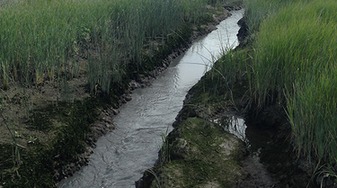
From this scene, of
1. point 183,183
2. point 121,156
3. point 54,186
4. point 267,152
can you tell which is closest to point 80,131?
point 121,156

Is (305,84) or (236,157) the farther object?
(236,157)

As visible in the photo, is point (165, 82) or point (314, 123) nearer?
point (314, 123)

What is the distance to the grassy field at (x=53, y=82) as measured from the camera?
335 cm

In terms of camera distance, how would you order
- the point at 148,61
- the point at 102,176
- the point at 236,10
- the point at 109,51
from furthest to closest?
the point at 236,10
the point at 148,61
the point at 109,51
the point at 102,176

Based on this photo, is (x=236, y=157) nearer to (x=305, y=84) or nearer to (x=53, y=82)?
(x=305, y=84)

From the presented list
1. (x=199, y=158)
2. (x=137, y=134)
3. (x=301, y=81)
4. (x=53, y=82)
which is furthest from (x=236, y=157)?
(x=53, y=82)

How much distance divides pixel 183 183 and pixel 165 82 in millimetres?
3780

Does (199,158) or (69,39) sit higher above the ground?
(69,39)

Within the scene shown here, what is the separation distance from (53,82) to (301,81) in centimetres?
318

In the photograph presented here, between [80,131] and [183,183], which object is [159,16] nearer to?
[80,131]

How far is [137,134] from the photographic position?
177 inches

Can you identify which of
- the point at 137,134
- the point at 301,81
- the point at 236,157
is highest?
the point at 301,81

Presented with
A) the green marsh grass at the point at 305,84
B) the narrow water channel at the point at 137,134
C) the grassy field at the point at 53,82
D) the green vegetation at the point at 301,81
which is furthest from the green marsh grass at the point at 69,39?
the green marsh grass at the point at 305,84

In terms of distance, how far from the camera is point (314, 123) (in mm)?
2787
